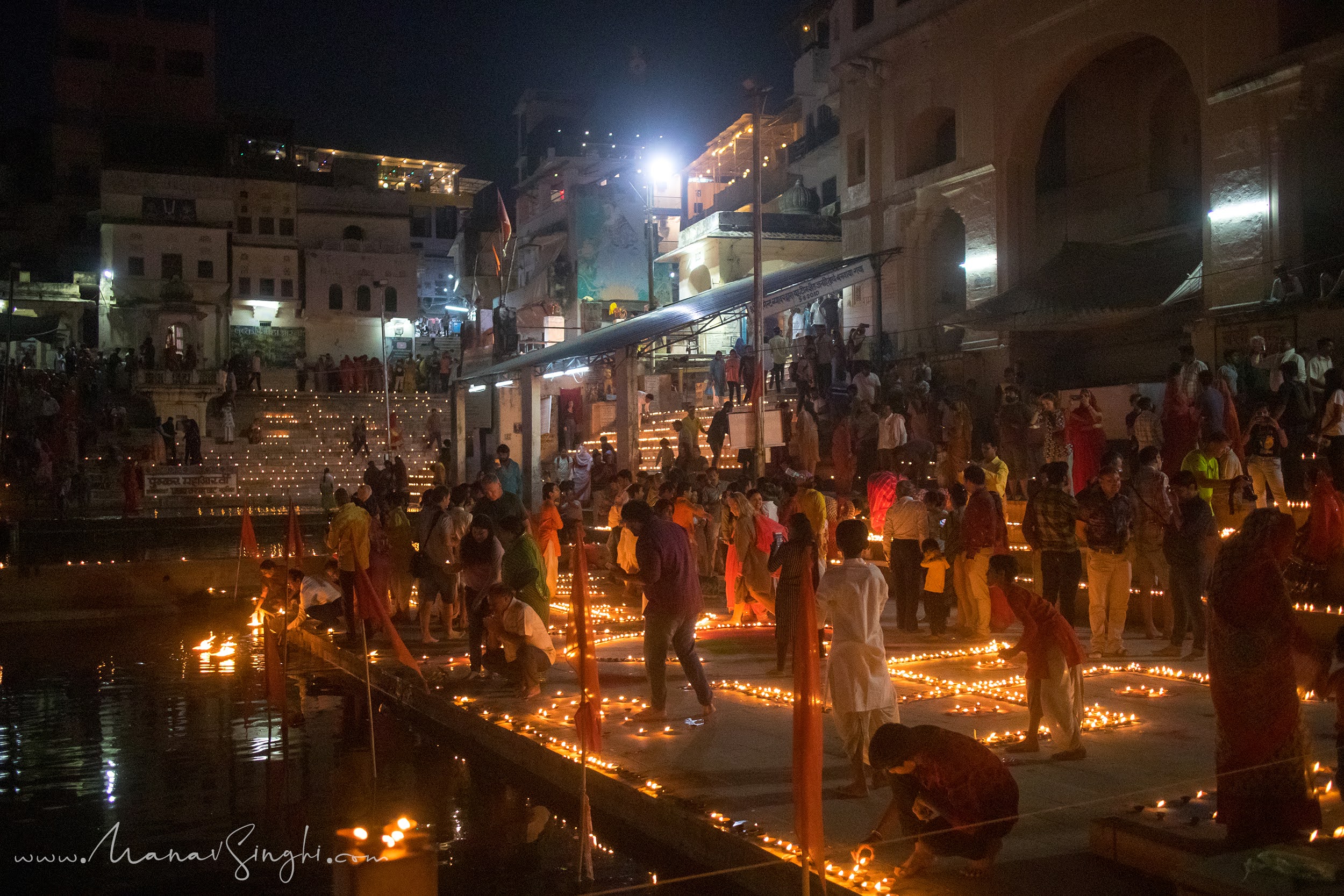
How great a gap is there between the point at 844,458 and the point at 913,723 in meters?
10.3

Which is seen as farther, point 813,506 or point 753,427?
point 753,427

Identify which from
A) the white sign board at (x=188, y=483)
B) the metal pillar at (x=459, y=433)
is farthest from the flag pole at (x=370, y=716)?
the white sign board at (x=188, y=483)

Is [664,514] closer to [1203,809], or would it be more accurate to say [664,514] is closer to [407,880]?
[1203,809]

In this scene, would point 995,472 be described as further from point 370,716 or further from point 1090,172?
point 1090,172

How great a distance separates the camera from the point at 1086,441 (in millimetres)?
14648

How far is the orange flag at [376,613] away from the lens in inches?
384

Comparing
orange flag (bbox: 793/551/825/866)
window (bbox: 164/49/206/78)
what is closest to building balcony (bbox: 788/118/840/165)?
orange flag (bbox: 793/551/825/866)

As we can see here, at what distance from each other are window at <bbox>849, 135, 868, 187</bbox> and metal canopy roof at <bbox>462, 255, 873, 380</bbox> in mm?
1999

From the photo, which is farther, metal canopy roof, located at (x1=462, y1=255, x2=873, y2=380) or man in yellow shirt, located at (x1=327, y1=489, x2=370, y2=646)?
metal canopy roof, located at (x1=462, y1=255, x2=873, y2=380)

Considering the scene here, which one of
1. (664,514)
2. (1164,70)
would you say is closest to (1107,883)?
(664,514)

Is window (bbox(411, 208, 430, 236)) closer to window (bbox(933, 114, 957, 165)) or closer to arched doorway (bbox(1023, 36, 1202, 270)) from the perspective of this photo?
window (bbox(933, 114, 957, 165))

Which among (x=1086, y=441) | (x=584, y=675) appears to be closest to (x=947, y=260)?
(x=1086, y=441)

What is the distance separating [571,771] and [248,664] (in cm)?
737

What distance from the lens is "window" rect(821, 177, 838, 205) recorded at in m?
37.4
